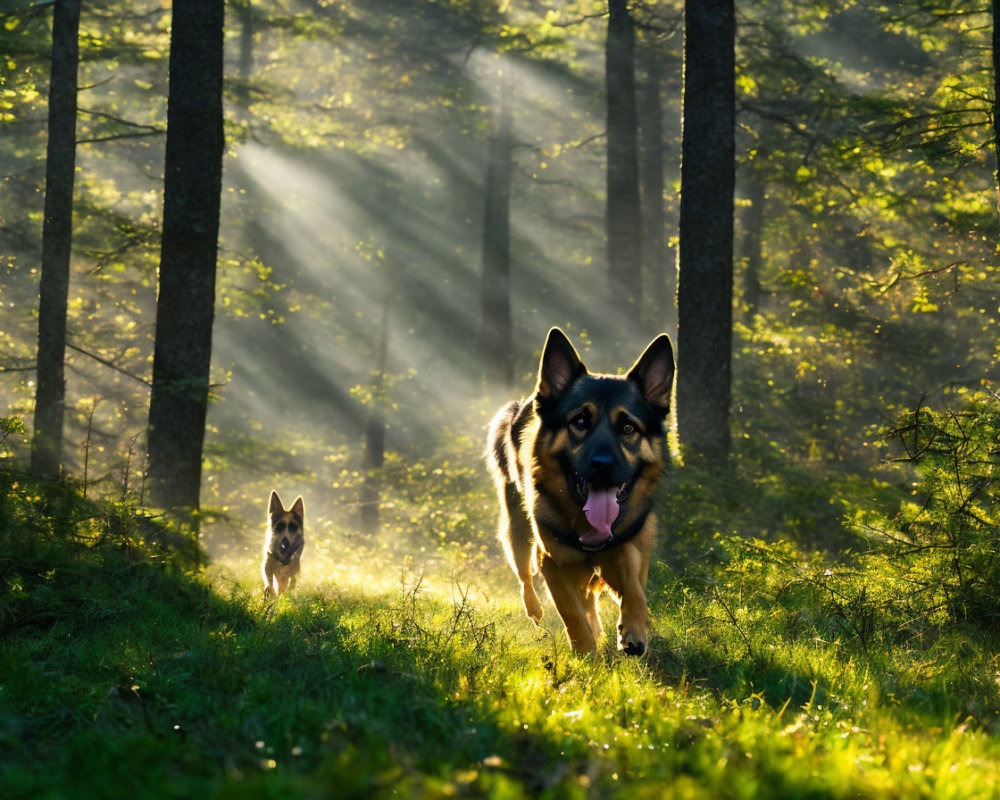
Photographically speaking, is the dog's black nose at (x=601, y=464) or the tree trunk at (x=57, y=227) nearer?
the dog's black nose at (x=601, y=464)

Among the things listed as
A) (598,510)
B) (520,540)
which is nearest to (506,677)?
(598,510)

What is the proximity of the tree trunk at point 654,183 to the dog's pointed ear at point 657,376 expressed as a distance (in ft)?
74.4

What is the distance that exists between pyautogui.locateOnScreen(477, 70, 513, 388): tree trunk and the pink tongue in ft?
67.0

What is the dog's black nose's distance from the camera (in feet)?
16.7

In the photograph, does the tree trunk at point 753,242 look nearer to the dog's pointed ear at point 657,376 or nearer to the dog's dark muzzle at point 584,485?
the dog's pointed ear at point 657,376

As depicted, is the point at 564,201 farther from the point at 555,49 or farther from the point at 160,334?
the point at 160,334

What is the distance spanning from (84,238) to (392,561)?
1082 cm

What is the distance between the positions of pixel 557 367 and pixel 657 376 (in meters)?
0.74

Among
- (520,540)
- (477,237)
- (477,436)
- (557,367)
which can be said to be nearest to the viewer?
(557,367)

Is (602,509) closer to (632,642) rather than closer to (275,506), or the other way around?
(632,642)

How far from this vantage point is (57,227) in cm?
1303

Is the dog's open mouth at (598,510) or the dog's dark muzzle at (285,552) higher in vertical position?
the dog's open mouth at (598,510)

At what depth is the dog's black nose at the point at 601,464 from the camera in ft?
16.7

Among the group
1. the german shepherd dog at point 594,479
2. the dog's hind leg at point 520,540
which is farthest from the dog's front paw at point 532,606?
the german shepherd dog at point 594,479
